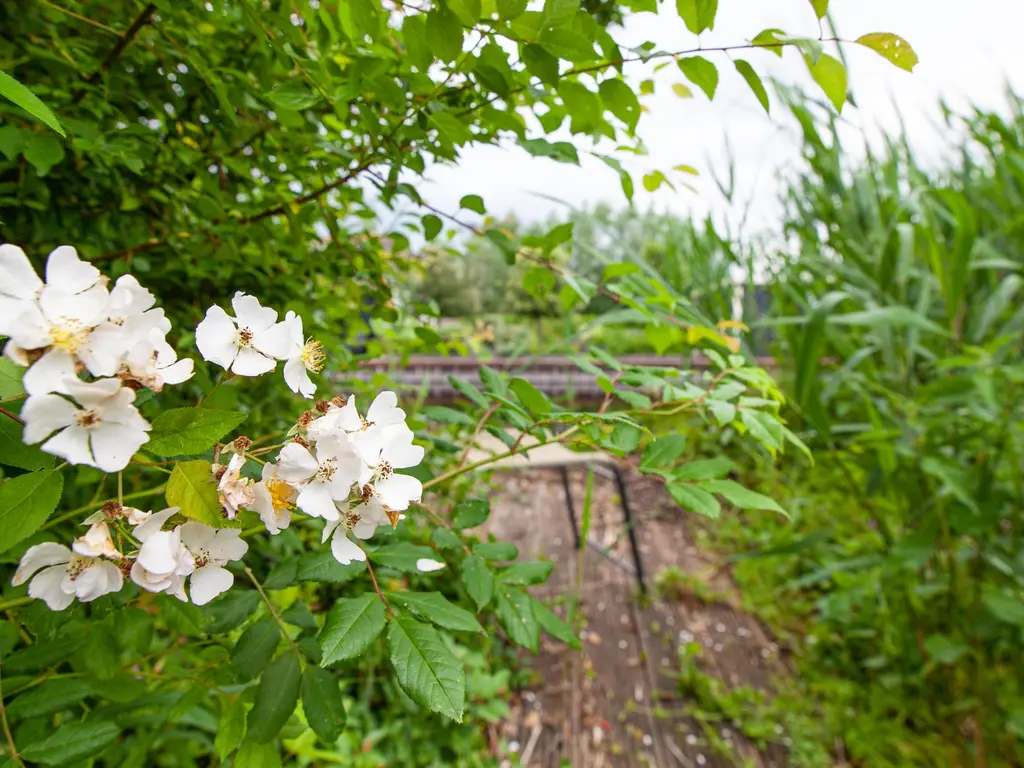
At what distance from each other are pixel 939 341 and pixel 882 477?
396 millimetres

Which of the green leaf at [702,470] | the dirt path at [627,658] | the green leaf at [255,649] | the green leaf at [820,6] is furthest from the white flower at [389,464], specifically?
the dirt path at [627,658]

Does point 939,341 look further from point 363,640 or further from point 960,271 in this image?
point 363,640

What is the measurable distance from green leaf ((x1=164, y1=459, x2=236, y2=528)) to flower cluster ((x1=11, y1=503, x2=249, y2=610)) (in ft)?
0.05

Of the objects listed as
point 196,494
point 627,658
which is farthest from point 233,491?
point 627,658

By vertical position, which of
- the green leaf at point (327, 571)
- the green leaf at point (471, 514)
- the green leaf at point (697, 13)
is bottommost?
the green leaf at point (471, 514)

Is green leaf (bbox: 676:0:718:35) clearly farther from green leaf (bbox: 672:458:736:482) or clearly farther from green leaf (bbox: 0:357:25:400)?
green leaf (bbox: 0:357:25:400)

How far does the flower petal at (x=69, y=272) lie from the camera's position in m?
0.27

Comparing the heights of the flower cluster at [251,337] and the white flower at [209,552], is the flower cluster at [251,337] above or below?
above

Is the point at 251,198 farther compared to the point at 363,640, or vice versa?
the point at 251,198

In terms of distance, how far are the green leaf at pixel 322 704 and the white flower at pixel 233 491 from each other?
0.22 metres

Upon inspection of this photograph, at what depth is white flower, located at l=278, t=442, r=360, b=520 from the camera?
32 cm

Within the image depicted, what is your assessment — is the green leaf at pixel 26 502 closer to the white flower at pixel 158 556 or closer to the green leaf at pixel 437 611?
the white flower at pixel 158 556

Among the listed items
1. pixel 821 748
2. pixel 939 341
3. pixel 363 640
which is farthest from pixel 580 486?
pixel 363 640

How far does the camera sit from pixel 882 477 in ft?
4.14
